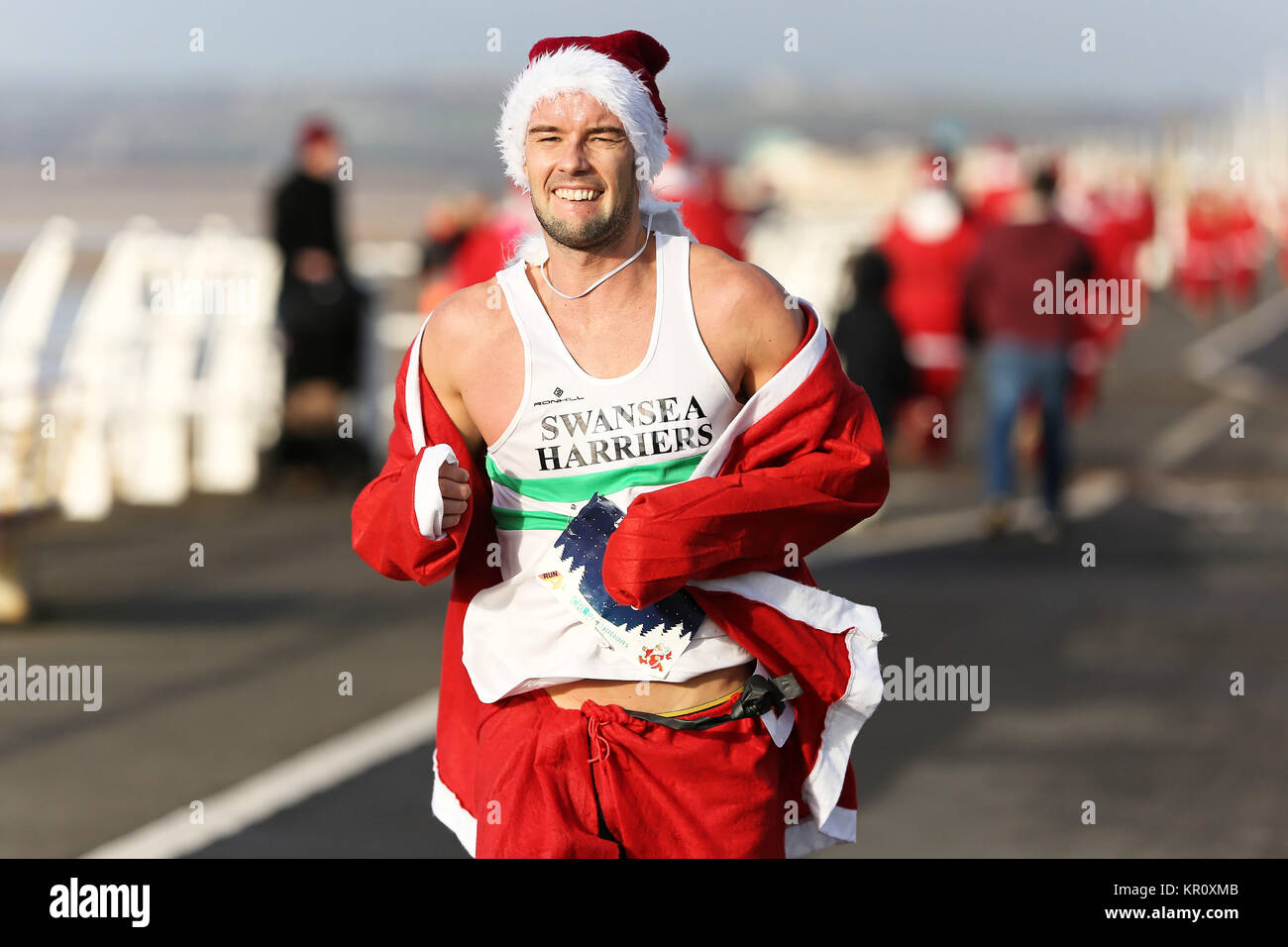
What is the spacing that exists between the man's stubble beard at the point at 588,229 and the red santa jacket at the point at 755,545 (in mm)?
370

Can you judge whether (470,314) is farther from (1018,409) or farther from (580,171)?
(1018,409)

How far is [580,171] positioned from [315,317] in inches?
453

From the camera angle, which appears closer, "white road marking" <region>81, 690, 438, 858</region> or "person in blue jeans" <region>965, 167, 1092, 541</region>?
"white road marking" <region>81, 690, 438, 858</region>

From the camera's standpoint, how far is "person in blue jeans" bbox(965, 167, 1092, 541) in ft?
42.7

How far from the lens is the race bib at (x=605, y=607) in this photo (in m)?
4.16

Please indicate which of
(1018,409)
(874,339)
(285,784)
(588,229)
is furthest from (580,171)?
(874,339)

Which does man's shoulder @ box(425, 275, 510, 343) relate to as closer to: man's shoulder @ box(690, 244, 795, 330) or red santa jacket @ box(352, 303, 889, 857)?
red santa jacket @ box(352, 303, 889, 857)

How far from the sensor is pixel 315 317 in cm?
1539
